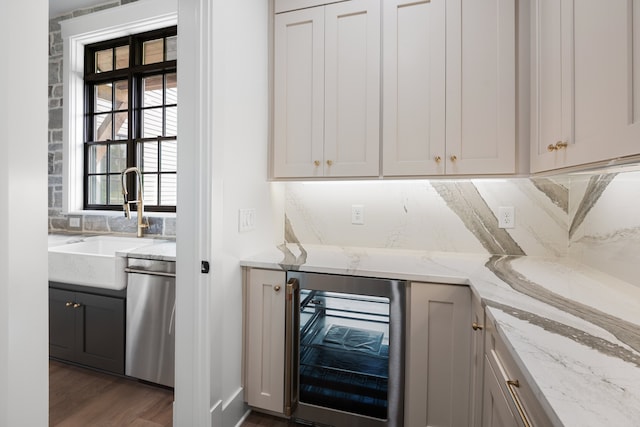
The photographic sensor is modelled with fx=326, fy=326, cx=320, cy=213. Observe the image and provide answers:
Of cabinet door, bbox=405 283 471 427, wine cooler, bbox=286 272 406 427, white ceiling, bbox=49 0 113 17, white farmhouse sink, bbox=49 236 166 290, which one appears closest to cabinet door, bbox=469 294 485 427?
cabinet door, bbox=405 283 471 427

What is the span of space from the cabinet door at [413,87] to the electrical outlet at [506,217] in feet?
1.71

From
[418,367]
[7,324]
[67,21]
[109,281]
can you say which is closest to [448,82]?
[418,367]

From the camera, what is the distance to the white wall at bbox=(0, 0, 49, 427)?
0.74 m

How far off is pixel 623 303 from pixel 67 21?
13.7 feet

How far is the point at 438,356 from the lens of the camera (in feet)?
4.86

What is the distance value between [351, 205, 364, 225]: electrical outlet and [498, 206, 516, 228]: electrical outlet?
2.70 ft

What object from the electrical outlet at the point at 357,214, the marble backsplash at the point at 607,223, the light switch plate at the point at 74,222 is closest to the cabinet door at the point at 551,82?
the marble backsplash at the point at 607,223

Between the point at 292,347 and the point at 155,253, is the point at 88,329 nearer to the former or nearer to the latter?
the point at 155,253

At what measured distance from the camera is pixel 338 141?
1903 mm

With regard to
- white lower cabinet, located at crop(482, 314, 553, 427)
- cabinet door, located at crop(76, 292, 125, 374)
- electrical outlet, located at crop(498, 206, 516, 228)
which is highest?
electrical outlet, located at crop(498, 206, 516, 228)

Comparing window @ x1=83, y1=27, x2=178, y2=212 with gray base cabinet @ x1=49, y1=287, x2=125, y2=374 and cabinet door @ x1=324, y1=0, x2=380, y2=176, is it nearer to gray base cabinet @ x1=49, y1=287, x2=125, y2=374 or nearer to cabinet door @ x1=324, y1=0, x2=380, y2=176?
gray base cabinet @ x1=49, y1=287, x2=125, y2=374

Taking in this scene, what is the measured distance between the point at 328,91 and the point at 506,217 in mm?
1286

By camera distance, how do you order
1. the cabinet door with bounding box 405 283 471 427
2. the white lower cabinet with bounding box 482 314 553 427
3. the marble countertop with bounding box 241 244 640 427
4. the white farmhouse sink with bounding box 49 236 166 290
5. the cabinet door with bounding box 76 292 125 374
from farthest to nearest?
the cabinet door with bounding box 76 292 125 374 < the white farmhouse sink with bounding box 49 236 166 290 < the cabinet door with bounding box 405 283 471 427 < the white lower cabinet with bounding box 482 314 553 427 < the marble countertop with bounding box 241 244 640 427

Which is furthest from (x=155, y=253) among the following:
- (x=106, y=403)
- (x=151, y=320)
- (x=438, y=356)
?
(x=438, y=356)
